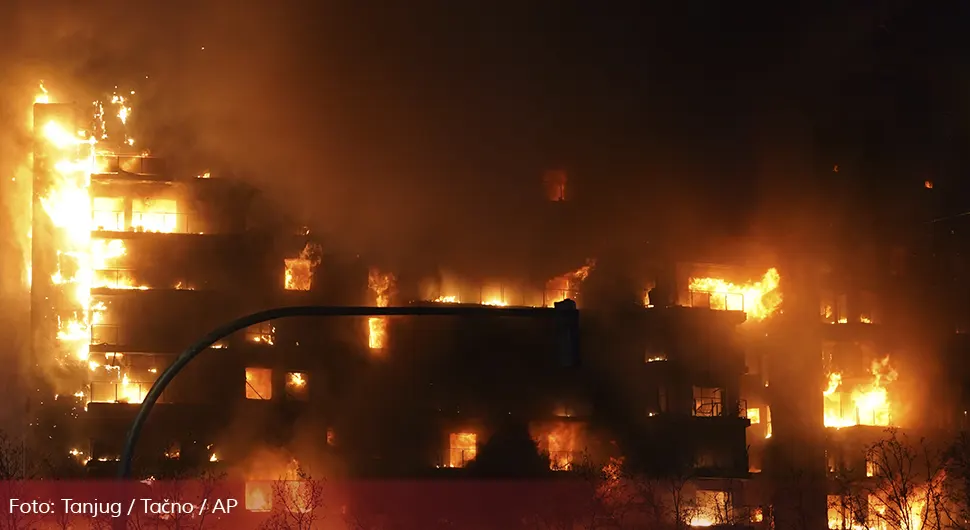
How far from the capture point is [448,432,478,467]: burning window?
63.8 meters

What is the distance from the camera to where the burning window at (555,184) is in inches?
2800

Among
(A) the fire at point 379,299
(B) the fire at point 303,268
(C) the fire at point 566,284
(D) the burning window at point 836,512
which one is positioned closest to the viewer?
(B) the fire at point 303,268

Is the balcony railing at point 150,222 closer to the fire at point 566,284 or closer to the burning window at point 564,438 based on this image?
the fire at point 566,284

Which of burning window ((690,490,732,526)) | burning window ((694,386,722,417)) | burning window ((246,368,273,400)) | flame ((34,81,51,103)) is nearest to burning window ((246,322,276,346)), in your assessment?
burning window ((246,368,273,400))

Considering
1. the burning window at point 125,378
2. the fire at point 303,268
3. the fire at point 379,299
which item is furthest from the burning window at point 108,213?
the fire at point 379,299

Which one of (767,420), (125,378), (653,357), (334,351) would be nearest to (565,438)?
(653,357)

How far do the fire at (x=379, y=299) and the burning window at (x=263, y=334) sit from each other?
533 centimetres

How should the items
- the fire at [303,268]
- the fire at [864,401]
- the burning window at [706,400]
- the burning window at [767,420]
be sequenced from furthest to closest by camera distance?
the fire at [864,401] < the burning window at [767,420] < the burning window at [706,400] < the fire at [303,268]

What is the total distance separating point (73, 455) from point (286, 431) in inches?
410

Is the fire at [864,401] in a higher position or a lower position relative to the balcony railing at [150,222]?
lower

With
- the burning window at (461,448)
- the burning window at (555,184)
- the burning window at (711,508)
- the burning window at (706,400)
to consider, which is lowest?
the burning window at (711,508)

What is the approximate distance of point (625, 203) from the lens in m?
71.8

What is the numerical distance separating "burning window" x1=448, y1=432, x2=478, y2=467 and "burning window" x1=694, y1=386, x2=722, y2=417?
12644mm

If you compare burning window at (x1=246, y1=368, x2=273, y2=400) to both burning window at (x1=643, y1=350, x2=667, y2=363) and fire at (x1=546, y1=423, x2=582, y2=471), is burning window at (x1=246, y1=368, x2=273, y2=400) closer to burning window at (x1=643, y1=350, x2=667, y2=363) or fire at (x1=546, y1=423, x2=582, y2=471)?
fire at (x1=546, y1=423, x2=582, y2=471)
